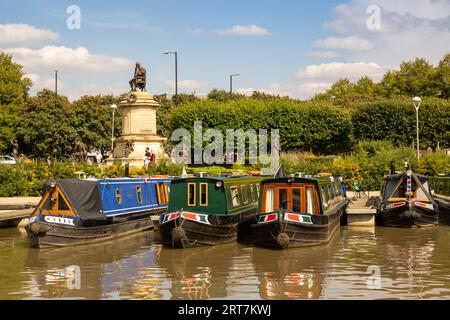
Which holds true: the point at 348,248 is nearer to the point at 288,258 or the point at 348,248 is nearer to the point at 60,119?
the point at 288,258

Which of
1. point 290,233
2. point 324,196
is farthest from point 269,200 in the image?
point 324,196

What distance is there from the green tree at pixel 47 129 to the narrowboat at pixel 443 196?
42.7 metres

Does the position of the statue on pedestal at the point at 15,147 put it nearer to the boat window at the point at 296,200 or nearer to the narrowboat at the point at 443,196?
the narrowboat at the point at 443,196

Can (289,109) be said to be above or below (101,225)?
above

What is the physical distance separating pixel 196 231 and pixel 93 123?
49829mm

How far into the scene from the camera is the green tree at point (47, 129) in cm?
6356

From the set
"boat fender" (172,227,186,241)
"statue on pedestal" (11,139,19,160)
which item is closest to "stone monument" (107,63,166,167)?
"statue on pedestal" (11,139,19,160)

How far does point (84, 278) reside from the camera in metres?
15.6

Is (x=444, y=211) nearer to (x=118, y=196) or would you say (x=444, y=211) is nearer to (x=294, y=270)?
(x=294, y=270)

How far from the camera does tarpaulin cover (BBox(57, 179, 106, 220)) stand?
2117 cm

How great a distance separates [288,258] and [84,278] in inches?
230

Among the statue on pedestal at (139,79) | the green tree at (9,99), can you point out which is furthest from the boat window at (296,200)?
the green tree at (9,99)

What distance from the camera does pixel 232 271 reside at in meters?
16.2
